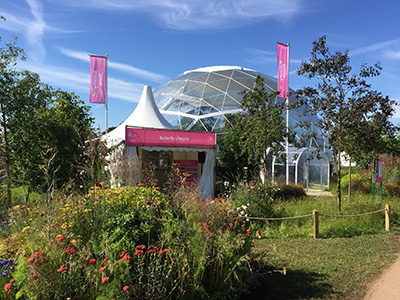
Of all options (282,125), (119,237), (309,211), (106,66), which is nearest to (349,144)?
(309,211)

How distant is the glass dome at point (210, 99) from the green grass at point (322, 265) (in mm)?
17592

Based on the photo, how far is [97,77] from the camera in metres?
20.3

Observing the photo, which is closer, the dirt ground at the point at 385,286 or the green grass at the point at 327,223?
the dirt ground at the point at 385,286

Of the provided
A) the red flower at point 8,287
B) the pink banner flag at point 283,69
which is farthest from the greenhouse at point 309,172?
the red flower at point 8,287

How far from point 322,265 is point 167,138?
849cm

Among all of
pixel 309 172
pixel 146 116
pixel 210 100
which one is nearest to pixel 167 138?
pixel 146 116

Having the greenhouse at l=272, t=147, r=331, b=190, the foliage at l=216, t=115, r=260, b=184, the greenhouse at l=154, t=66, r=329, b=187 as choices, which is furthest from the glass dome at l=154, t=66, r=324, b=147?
the foliage at l=216, t=115, r=260, b=184

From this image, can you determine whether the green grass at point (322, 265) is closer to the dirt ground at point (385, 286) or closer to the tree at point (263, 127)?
the dirt ground at point (385, 286)

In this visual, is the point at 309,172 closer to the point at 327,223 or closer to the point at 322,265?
the point at 327,223

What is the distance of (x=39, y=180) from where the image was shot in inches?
412

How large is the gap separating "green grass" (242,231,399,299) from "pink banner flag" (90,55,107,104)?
16396mm

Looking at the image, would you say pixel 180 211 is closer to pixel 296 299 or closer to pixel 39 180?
pixel 296 299

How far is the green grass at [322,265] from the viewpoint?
4.52 m

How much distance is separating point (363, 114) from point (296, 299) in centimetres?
676
